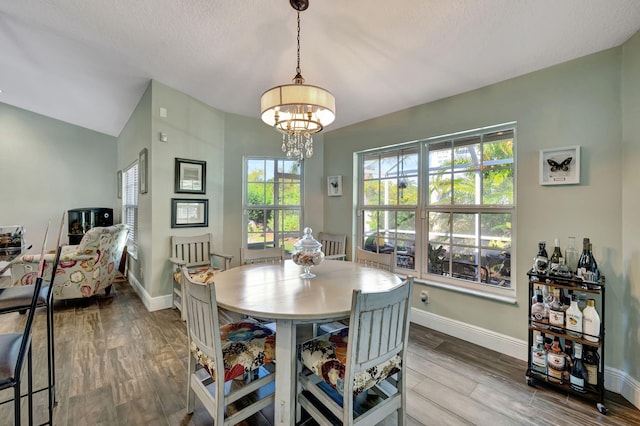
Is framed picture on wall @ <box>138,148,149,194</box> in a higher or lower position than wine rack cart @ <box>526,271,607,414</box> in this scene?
higher

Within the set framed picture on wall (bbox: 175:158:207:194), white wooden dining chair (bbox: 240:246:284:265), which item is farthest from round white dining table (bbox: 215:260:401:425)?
framed picture on wall (bbox: 175:158:207:194)

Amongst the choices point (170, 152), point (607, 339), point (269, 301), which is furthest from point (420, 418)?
point (170, 152)

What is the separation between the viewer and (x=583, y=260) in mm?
2049

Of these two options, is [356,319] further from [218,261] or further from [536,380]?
[218,261]

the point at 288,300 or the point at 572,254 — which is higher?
the point at 572,254

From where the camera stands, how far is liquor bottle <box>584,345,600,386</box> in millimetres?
1945

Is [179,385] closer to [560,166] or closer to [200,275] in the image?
[200,275]

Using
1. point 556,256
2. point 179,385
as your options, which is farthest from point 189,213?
point 556,256

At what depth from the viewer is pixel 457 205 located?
2967 mm

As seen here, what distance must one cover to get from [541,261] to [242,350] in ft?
7.33

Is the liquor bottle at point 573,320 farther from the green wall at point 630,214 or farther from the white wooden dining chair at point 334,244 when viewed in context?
the white wooden dining chair at point 334,244

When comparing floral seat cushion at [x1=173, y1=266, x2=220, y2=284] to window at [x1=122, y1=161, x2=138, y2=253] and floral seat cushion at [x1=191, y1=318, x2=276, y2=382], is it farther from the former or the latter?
window at [x1=122, y1=161, x2=138, y2=253]

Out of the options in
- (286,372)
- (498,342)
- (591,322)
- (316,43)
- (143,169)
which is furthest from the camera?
(143,169)

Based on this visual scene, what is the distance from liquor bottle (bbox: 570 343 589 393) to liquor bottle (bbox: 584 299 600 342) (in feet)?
0.46
